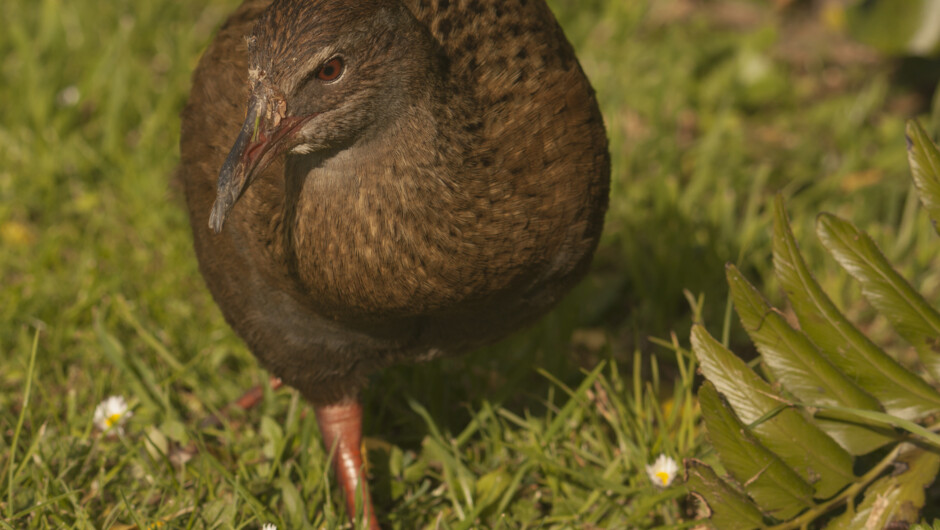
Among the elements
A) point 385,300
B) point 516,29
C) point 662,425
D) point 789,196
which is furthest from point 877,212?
point 385,300

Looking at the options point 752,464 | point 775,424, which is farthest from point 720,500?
point 775,424

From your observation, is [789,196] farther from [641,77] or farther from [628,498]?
[628,498]

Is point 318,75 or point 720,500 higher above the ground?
point 318,75

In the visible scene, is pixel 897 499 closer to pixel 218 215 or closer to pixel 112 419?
pixel 218 215

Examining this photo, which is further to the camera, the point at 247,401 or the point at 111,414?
the point at 247,401

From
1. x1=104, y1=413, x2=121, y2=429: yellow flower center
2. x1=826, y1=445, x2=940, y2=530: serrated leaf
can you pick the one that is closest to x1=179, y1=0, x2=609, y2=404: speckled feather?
x1=104, y1=413, x2=121, y2=429: yellow flower center

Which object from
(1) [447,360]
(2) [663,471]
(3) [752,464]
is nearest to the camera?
(3) [752,464]

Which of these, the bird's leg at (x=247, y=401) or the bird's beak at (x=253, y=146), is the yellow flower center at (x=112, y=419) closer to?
→ the bird's leg at (x=247, y=401)

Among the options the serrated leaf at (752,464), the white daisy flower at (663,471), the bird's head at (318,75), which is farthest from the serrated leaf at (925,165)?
the bird's head at (318,75)

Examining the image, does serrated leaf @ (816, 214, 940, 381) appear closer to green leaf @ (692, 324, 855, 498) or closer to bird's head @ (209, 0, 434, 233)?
green leaf @ (692, 324, 855, 498)
